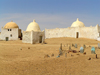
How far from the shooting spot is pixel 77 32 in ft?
98.8

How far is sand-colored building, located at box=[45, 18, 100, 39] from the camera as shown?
26611 mm

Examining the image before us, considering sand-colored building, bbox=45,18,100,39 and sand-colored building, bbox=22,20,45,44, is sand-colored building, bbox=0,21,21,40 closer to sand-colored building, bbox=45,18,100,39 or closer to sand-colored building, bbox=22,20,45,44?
sand-colored building, bbox=22,20,45,44

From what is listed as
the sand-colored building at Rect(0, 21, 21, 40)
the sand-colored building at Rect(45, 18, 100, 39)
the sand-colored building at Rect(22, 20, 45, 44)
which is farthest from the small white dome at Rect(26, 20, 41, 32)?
the sand-colored building at Rect(45, 18, 100, 39)

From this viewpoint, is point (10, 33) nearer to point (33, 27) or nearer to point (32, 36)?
point (33, 27)

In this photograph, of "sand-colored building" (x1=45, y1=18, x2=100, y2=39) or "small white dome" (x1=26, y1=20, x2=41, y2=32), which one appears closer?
"small white dome" (x1=26, y1=20, x2=41, y2=32)

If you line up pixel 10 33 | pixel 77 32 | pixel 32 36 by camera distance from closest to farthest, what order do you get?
pixel 32 36 < pixel 10 33 < pixel 77 32

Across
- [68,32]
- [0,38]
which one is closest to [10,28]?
[0,38]

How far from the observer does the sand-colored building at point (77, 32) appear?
87.3 feet

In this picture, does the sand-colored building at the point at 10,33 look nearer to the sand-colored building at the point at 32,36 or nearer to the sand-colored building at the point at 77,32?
the sand-colored building at the point at 32,36

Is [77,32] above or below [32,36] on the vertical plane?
above

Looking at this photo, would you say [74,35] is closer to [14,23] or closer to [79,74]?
[14,23]

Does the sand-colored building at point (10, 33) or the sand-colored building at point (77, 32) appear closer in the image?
the sand-colored building at point (77, 32)

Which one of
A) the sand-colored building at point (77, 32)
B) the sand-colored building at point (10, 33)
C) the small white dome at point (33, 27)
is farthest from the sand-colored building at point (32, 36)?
the sand-colored building at point (77, 32)

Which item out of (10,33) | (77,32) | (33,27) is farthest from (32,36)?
(77,32)
